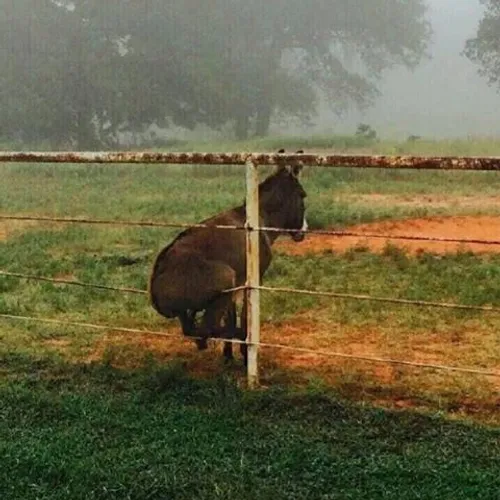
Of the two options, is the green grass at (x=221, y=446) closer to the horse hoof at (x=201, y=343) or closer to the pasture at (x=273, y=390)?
the pasture at (x=273, y=390)

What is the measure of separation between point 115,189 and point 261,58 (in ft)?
71.9

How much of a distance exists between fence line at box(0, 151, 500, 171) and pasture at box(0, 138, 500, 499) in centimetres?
127

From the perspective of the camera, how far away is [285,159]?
15.9 feet

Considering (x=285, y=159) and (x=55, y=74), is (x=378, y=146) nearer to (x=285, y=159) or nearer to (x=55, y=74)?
(x=55, y=74)

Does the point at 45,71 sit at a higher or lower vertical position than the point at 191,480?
higher

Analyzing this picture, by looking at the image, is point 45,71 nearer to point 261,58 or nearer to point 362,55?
point 261,58

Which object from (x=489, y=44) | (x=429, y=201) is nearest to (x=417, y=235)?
(x=429, y=201)

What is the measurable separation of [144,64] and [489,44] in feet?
44.9

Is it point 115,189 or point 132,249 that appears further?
point 115,189

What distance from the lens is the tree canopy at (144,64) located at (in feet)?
112

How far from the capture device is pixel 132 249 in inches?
438

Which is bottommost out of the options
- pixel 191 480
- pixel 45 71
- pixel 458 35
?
pixel 191 480

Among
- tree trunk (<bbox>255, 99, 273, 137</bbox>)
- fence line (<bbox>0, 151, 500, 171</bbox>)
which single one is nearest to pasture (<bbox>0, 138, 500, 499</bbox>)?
fence line (<bbox>0, 151, 500, 171</bbox>)

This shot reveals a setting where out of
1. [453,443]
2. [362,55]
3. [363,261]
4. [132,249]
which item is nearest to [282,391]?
[453,443]
